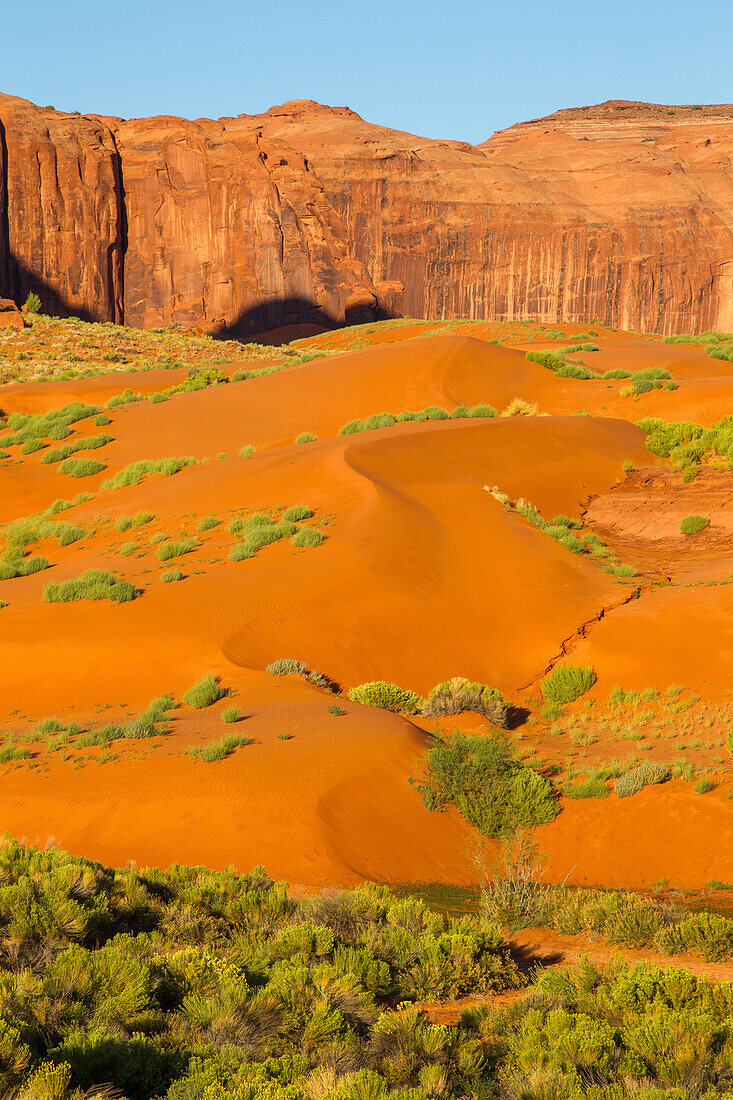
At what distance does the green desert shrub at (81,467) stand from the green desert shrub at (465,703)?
707 inches

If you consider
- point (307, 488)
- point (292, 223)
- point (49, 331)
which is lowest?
point (307, 488)

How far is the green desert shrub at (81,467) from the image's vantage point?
92.2 feet

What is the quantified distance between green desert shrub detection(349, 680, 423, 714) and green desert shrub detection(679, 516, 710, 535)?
35.9ft

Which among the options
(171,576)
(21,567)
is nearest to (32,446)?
(21,567)

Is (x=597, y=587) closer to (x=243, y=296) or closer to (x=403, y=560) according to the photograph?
(x=403, y=560)

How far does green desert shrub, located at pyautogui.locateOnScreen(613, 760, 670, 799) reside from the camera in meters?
11.2

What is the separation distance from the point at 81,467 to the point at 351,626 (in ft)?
52.6

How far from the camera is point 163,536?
20000mm

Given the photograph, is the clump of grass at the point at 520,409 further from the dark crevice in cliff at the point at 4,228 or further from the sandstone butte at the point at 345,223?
the dark crevice in cliff at the point at 4,228

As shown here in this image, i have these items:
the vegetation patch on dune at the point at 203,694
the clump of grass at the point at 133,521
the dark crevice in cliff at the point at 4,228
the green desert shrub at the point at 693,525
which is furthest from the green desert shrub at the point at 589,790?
the dark crevice in cliff at the point at 4,228

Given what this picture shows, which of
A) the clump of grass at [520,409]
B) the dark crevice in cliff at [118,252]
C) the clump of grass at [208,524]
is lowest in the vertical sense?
the clump of grass at [208,524]

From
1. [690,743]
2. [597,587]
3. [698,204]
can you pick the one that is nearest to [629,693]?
[690,743]

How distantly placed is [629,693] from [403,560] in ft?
17.3

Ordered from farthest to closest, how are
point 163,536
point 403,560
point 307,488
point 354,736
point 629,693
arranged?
point 307,488, point 163,536, point 403,560, point 629,693, point 354,736
